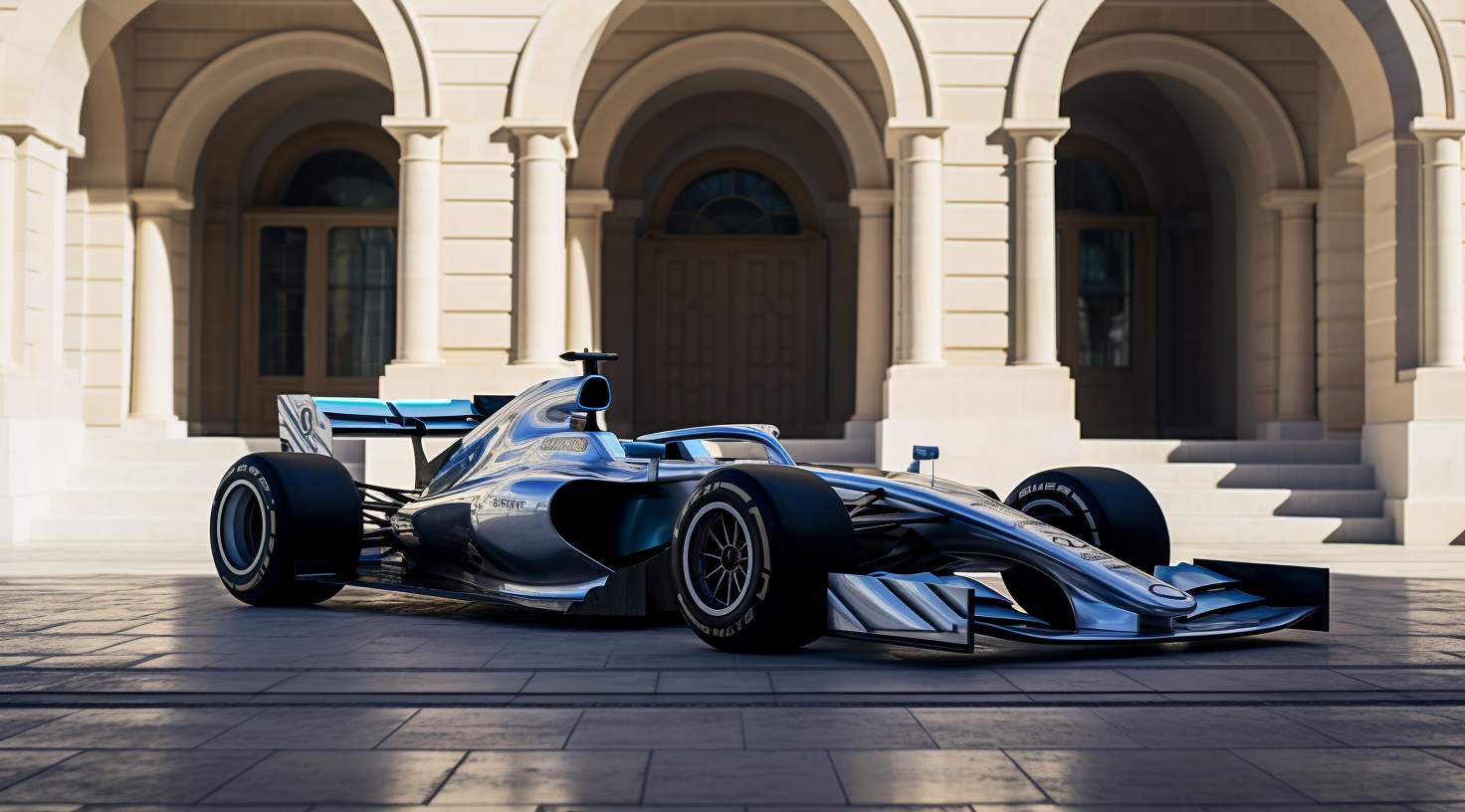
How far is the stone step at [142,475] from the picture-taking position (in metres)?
13.5

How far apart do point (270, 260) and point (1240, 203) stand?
45.6 ft

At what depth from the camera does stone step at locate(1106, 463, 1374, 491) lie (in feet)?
44.2

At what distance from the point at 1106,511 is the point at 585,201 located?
12016 millimetres

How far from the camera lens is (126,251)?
1647cm

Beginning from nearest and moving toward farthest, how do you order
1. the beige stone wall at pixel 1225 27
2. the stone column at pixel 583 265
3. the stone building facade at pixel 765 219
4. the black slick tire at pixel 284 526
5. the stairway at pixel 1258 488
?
the black slick tire at pixel 284 526 < the stairway at pixel 1258 488 < the stone building facade at pixel 765 219 < the beige stone wall at pixel 1225 27 < the stone column at pixel 583 265

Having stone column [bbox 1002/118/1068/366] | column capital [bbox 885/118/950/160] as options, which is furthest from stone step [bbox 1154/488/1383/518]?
column capital [bbox 885/118/950/160]

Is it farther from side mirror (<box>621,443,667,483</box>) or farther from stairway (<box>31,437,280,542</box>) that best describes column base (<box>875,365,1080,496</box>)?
side mirror (<box>621,443,667,483</box>)

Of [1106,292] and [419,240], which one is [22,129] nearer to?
[419,240]

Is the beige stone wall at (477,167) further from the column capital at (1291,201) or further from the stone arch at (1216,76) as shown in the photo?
the column capital at (1291,201)

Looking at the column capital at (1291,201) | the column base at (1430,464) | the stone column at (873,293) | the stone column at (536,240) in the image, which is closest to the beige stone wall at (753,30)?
the stone column at (873,293)

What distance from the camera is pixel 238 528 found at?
23.8 ft

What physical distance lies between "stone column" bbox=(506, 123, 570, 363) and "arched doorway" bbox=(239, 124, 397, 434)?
20.8 ft

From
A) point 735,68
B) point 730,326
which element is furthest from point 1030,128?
point 730,326

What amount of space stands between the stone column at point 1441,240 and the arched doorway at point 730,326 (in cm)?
894
